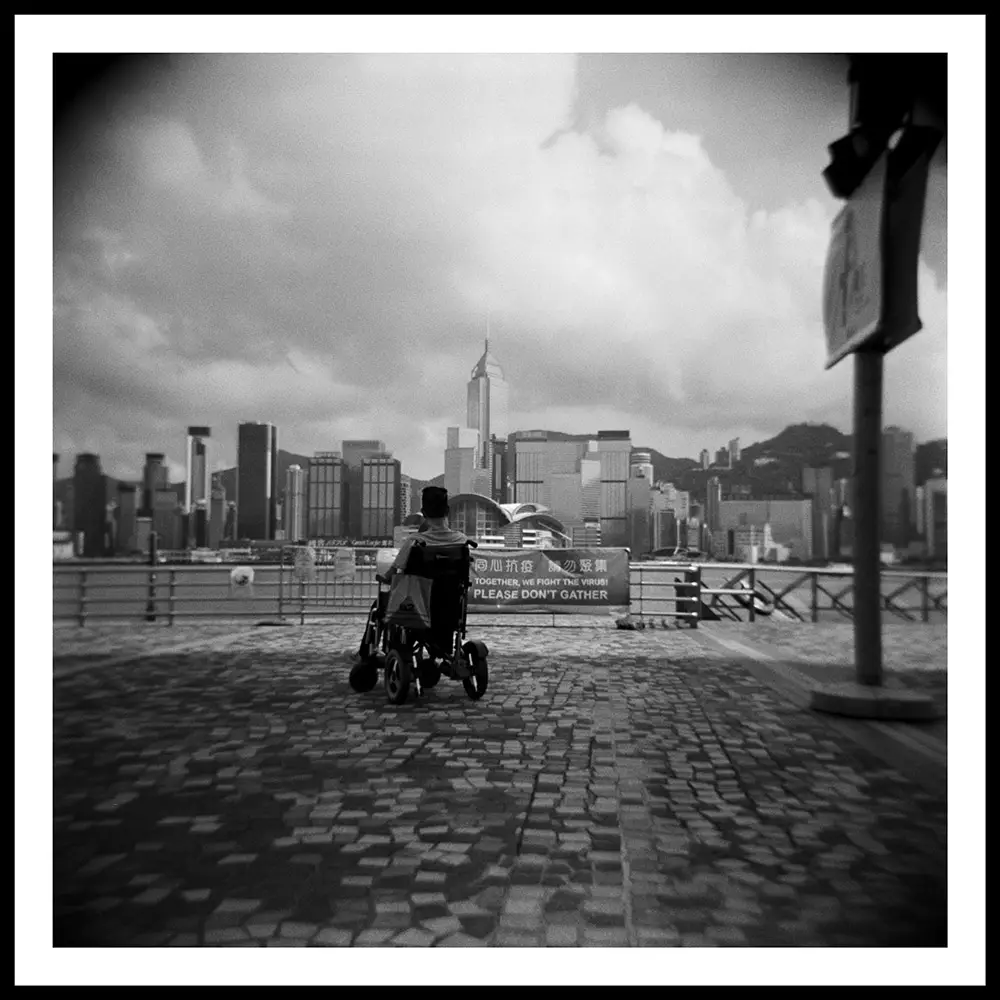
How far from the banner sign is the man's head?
20.2ft

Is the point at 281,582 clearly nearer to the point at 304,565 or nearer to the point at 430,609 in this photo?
the point at 304,565

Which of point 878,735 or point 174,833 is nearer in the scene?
point 174,833

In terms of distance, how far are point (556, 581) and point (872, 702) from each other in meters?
7.24

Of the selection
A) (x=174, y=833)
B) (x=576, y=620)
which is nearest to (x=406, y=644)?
(x=174, y=833)

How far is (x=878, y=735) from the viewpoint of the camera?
4348 mm

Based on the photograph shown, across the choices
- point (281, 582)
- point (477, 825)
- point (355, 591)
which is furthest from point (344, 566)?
point (477, 825)

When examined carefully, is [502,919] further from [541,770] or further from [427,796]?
[541,770]

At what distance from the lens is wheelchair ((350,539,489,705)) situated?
547cm

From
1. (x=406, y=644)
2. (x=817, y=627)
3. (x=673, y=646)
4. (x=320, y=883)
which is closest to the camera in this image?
(x=320, y=883)

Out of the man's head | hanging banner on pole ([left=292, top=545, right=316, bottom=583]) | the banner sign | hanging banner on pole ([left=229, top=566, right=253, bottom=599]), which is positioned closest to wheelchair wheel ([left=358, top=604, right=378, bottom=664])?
the man's head

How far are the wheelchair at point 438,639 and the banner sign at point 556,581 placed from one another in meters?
5.99

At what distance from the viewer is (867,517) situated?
16.7 ft

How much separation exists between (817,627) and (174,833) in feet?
33.6

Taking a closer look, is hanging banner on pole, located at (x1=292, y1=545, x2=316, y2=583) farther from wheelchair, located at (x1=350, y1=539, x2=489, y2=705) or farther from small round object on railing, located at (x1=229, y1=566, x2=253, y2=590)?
wheelchair, located at (x1=350, y1=539, x2=489, y2=705)
